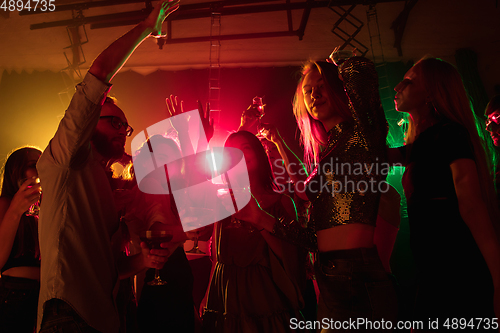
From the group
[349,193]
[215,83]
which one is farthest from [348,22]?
[349,193]

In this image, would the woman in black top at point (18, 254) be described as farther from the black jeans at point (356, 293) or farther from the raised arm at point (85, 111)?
the black jeans at point (356, 293)

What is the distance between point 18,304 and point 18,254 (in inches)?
11.5

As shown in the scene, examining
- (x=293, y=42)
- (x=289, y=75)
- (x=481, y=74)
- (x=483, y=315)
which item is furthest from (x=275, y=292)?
(x=481, y=74)

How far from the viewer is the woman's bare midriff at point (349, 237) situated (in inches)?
45.8

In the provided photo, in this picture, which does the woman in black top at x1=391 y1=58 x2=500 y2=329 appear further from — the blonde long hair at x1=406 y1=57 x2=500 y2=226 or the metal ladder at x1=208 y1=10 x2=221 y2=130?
the metal ladder at x1=208 y1=10 x2=221 y2=130

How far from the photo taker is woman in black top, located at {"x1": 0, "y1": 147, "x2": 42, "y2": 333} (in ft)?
5.33

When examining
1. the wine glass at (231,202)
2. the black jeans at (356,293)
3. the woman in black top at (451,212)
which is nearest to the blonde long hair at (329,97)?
the woman in black top at (451,212)

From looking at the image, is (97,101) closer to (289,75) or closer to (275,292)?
(275,292)

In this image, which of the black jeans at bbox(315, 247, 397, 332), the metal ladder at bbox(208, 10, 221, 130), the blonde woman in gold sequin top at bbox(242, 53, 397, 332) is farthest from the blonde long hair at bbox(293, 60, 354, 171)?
the metal ladder at bbox(208, 10, 221, 130)

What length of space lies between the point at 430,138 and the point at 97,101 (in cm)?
140

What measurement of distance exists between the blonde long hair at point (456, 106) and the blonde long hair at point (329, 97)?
16.2 inches

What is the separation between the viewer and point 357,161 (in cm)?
121

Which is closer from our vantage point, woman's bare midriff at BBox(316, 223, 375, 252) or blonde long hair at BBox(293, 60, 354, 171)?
woman's bare midriff at BBox(316, 223, 375, 252)

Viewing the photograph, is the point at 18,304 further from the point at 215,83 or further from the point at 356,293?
the point at 215,83
